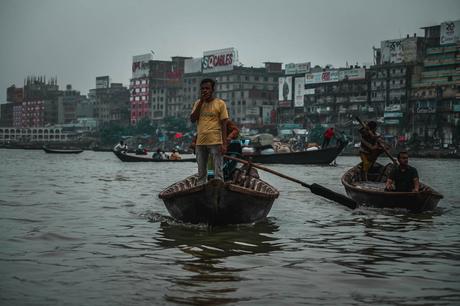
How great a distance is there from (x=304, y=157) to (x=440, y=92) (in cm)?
4996

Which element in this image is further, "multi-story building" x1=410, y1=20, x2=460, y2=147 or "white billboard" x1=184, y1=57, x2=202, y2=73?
"white billboard" x1=184, y1=57, x2=202, y2=73

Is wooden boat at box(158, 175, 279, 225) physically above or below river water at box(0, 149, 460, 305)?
above

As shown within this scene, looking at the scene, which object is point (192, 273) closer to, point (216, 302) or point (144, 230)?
point (216, 302)

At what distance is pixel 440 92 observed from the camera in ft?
286

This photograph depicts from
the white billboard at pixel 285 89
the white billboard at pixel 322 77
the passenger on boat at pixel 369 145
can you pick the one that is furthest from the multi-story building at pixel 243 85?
the passenger on boat at pixel 369 145

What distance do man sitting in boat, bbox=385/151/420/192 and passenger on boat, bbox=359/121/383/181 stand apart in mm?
2606

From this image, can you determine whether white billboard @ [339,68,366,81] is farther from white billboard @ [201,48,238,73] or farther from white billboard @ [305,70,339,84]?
white billboard @ [201,48,238,73]

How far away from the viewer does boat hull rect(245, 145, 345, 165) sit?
141 feet

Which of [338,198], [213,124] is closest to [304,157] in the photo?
[338,198]

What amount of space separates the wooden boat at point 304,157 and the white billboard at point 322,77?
202ft

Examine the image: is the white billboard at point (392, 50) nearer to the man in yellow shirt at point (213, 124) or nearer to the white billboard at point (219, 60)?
the white billboard at point (219, 60)

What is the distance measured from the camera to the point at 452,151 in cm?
8262

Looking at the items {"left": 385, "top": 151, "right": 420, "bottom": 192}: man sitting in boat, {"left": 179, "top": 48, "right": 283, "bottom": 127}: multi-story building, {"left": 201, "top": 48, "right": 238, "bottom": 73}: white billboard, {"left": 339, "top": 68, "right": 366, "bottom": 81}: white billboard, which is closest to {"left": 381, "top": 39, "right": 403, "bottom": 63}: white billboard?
{"left": 339, "top": 68, "right": 366, "bottom": 81}: white billboard

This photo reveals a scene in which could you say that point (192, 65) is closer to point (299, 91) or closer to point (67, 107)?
point (299, 91)
